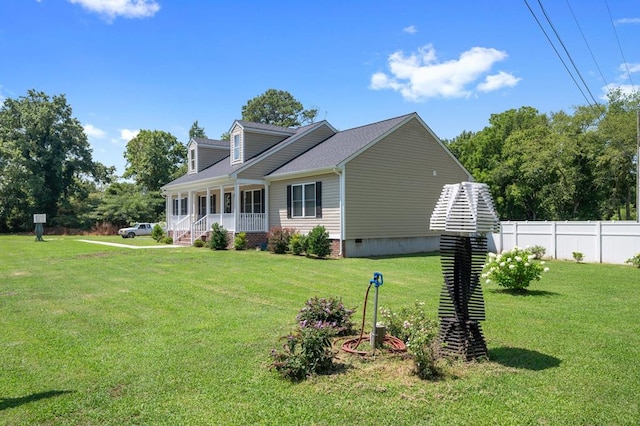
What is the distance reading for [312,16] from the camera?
11461 mm

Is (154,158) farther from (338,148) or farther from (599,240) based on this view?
(599,240)

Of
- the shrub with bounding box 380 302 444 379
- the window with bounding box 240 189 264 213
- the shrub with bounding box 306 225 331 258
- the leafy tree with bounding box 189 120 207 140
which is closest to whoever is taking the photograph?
the shrub with bounding box 380 302 444 379

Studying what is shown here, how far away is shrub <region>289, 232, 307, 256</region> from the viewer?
17331 millimetres

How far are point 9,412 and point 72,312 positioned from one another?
4.08 m

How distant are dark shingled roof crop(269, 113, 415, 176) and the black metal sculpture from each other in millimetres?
12275

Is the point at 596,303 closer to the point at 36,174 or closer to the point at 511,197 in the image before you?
the point at 511,197

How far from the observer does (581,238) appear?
15.5 metres

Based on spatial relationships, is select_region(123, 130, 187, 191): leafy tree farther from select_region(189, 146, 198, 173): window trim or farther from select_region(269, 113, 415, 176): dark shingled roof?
select_region(269, 113, 415, 176): dark shingled roof

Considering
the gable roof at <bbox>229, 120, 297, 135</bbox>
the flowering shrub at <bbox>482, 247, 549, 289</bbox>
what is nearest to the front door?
the gable roof at <bbox>229, 120, 297, 135</bbox>

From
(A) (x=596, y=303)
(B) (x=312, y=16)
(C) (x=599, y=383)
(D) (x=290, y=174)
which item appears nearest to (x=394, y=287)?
(A) (x=596, y=303)

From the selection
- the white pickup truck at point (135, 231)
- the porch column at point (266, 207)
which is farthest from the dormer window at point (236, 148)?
the white pickup truck at point (135, 231)

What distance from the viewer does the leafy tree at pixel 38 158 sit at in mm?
42156

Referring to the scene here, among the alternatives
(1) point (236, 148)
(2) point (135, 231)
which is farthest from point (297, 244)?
(2) point (135, 231)

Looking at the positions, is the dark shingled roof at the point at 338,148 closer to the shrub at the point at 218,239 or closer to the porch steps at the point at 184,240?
the shrub at the point at 218,239
